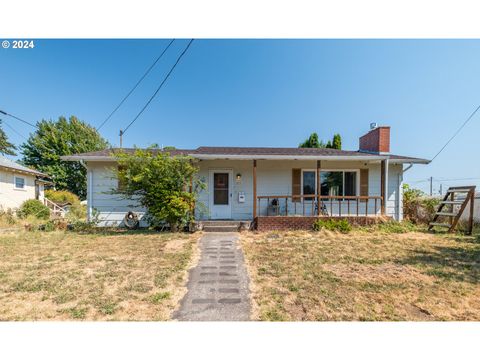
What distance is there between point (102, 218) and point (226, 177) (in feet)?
17.4

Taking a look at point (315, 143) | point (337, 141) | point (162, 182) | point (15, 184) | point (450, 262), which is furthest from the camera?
point (315, 143)

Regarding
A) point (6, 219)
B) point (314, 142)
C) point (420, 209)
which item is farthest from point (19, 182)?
point (420, 209)

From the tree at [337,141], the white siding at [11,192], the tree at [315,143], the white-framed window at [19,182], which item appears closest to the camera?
the white siding at [11,192]

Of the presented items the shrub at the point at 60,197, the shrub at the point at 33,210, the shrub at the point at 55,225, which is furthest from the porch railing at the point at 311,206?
the shrub at the point at 60,197

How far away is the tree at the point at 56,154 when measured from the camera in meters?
24.9

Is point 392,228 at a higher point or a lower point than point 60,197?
lower

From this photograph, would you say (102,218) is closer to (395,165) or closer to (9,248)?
(9,248)

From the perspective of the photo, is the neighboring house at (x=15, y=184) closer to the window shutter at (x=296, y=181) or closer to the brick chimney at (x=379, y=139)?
the window shutter at (x=296, y=181)

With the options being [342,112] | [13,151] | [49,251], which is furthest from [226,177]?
[13,151]

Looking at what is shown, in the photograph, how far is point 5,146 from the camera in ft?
88.0

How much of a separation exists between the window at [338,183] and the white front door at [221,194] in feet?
13.5

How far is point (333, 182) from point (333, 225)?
2.45 m

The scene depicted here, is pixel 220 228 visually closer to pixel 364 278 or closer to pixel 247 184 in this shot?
pixel 247 184

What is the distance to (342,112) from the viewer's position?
11148mm
